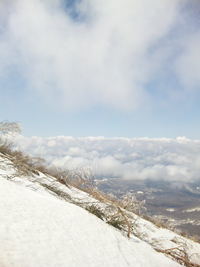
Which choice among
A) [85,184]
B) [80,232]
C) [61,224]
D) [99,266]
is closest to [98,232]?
[80,232]

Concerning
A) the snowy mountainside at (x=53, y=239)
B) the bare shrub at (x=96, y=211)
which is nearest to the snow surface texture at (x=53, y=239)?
the snowy mountainside at (x=53, y=239)

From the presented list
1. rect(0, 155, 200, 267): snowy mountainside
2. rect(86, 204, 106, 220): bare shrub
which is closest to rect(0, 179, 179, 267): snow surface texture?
rect(0, 155, 200, 267): snowy mountainside

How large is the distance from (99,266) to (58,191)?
8.75ft

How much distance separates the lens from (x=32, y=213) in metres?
2.54

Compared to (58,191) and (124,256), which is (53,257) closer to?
(124,256)

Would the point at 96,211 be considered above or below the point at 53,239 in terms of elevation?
above

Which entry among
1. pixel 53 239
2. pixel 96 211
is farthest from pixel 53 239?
pixel 96 211

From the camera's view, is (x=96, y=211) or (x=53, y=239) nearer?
(x=53, y=239)

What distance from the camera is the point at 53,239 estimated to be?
225 cm

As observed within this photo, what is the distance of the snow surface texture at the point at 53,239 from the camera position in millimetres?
1915

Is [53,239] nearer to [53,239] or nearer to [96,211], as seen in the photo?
[53,239]

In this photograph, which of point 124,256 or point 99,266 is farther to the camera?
point 124,256

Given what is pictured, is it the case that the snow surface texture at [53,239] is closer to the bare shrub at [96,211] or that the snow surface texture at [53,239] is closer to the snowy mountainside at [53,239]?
the snowy mountainside at [53,239]

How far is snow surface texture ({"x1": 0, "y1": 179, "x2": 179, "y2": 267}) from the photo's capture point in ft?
6.28
